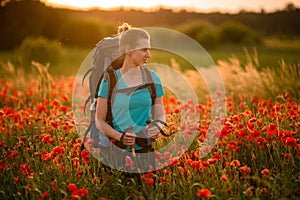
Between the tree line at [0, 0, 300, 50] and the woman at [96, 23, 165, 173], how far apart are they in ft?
3.10

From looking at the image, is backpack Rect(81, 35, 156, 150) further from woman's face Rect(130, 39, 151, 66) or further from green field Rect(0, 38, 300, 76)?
green field Rect(0, 38, 300, 76)

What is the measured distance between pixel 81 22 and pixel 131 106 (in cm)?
2759

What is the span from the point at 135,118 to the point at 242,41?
32767 mm

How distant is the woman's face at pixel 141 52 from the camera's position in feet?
10.3

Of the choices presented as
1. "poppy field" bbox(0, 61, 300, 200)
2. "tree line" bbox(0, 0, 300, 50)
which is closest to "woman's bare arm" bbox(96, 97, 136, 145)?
"poppy field" bbox(0, 61, 300, 200)

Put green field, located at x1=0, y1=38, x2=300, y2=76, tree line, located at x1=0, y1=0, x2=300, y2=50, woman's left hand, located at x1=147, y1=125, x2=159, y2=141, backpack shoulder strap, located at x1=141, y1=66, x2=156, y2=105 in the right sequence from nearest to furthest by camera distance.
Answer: woman's left hand, located at x1=147, y1=125, x2=159, y2=141, backpack shoulder strap, located at x1=141, y1=66, x2=156, y2=105, green field, located at x1=0, y1=38, x2=300, y2=76, tree line, located at x1=0, y1=0, x2=300, y2=50

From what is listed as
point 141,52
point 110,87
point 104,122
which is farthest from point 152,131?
point 141,52

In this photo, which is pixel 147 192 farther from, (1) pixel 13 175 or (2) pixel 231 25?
(2) pixel 231 25

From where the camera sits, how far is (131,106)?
3.34 meters

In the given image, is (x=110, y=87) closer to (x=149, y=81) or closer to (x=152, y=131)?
(x=149, y=81)

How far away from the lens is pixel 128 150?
3.43m

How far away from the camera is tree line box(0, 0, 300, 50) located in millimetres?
20188

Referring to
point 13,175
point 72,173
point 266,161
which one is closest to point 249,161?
point 266,161

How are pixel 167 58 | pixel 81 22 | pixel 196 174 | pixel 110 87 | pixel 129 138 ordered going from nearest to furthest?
1. pixel 129 138
2. pixel 110 87
3. pixel 196 174
4. pixel 167 58
5. pixel 81 22
